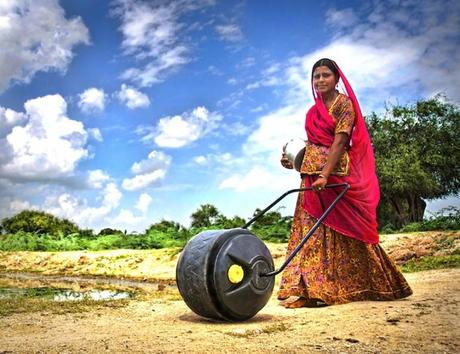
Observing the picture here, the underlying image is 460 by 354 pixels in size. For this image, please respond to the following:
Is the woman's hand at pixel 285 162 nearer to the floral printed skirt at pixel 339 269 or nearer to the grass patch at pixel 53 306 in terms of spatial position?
the floral printed skirt at pixel 339 269

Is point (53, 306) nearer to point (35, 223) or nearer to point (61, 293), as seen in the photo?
point (61, 293)

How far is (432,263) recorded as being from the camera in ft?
29.6

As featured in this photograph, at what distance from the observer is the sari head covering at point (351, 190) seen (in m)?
5.38

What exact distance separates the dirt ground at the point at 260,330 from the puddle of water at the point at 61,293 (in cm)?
214

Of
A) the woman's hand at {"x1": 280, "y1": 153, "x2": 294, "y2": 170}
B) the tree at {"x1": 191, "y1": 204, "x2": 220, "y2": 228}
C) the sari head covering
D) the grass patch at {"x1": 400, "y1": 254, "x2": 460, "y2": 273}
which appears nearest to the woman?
the sari head covering

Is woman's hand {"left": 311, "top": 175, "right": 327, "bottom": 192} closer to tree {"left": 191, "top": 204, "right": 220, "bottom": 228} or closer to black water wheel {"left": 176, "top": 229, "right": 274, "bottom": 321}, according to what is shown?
black water wheel {"left": 176, "top": 229, "right": 274, "bottom": 321}

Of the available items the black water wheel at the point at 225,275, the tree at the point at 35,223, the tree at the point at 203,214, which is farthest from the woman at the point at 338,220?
the tree at the point at 35,223

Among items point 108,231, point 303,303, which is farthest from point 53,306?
→ point 108,231

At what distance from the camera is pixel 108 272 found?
39.2 feet

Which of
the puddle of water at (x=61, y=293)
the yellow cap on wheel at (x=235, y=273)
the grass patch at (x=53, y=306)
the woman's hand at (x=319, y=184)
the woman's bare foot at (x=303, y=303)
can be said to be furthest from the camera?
the puddle of water at (x=61, y=293)

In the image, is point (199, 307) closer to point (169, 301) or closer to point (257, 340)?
point (257, 340)

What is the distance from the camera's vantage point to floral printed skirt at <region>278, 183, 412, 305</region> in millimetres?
5305

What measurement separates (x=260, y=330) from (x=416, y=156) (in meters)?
19.7

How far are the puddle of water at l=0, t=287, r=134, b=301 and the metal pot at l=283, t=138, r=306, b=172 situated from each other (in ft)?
11.6
